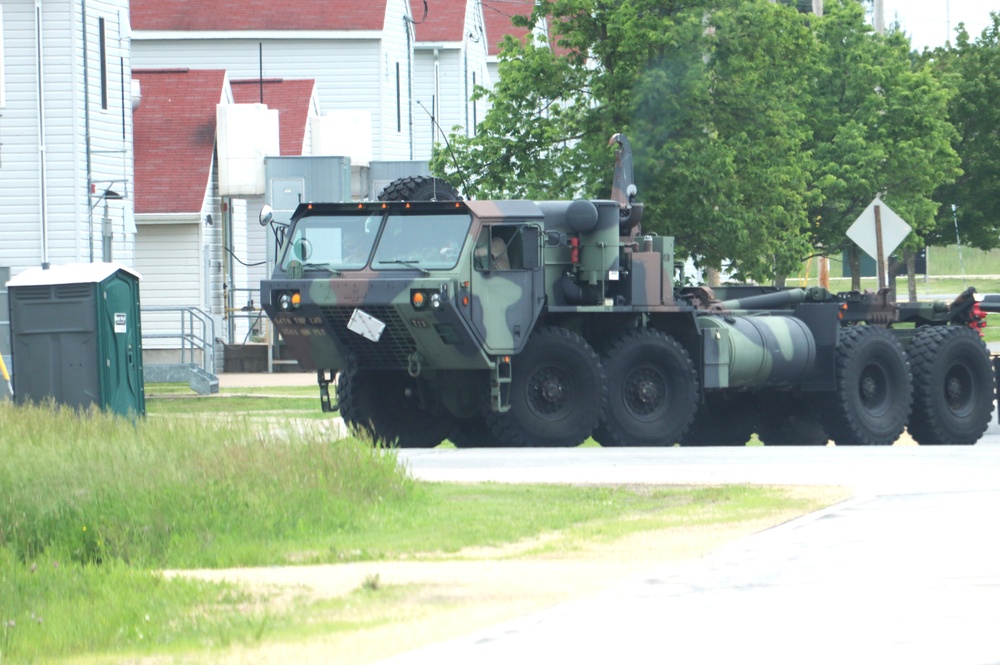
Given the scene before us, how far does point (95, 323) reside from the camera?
20297 millimetres

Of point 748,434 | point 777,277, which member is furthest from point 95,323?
point 777,277

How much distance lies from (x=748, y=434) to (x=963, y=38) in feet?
119

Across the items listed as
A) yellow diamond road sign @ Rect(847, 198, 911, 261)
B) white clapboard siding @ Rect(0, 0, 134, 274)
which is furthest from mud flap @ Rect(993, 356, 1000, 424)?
white clapboard siding @ Rect(0, 0, 134, 274)

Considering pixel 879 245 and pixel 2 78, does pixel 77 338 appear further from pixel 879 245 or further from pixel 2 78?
pixel 2 78

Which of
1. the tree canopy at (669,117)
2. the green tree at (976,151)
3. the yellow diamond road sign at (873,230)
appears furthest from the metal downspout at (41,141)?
the green tree at (976,151)

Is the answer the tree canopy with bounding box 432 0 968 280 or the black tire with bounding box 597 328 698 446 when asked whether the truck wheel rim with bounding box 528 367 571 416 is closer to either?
the black tire with bounding box 597 328 698 446

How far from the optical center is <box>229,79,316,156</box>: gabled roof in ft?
156

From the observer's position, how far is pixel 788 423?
72.7ft

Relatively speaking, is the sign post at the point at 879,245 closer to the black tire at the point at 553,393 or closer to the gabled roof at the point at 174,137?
the black tire at the point at 553,393

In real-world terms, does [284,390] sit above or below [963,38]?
below

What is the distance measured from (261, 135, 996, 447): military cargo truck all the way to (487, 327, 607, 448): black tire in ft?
0.06

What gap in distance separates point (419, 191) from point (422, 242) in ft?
4.77

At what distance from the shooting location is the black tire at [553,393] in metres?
18.7

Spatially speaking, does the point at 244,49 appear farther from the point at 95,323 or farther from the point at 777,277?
the point at 95,323
